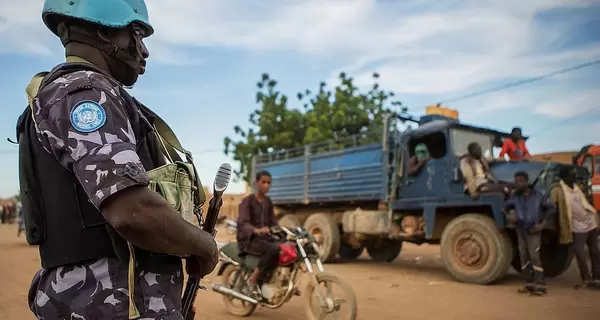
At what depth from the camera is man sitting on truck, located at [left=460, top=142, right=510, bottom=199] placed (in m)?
7.72

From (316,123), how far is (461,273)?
45.1 ft

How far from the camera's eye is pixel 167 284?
144 cm

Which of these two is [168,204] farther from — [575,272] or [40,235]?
[575,272]

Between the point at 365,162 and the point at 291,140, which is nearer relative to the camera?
the point at 365,162

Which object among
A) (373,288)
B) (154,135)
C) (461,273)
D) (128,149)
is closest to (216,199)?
(154,135)

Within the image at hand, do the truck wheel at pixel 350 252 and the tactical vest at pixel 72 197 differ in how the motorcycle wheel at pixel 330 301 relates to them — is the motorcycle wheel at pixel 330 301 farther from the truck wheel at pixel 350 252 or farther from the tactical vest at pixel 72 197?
the truck wheel at pixel 350 252

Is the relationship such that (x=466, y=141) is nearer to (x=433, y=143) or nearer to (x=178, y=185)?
(x=433, y=143)

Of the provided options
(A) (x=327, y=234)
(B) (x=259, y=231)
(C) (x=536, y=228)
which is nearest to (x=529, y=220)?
(C) (x=536, y=228)

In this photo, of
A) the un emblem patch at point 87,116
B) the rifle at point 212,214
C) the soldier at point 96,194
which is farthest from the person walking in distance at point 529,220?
the un emblem patch at point 87,116

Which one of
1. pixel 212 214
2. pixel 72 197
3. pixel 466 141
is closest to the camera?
pixel 72 197

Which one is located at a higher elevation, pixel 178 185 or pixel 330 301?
pixel 178 185

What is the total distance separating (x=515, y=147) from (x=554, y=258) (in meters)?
1.93

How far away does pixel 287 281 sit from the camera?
5191 millimetres

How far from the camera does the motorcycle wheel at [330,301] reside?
4566 mm
